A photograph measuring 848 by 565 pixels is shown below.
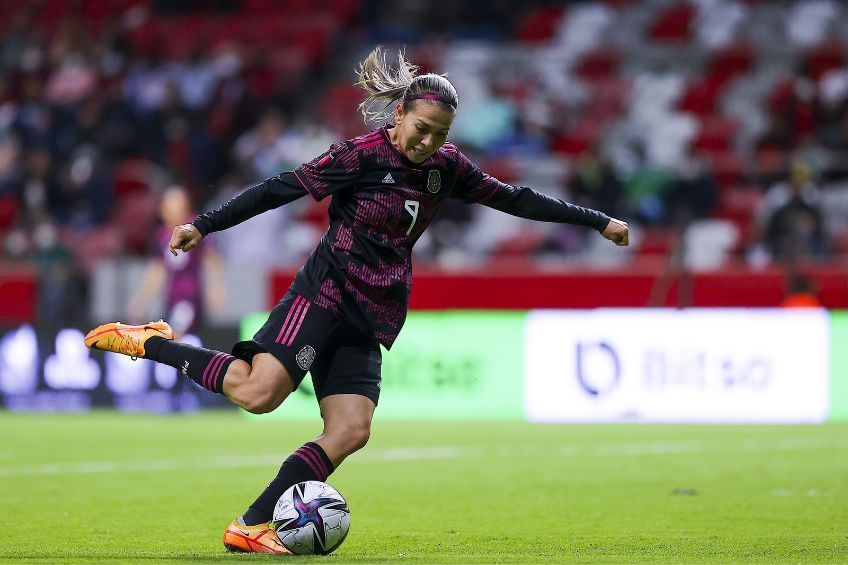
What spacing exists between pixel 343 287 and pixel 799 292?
33.3ft

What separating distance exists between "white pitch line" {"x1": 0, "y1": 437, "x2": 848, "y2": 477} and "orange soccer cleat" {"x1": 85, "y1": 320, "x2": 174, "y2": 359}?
3289 mm

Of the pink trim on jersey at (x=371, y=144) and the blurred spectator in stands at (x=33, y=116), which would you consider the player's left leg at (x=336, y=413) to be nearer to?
the pink trim on jersey at (x=371, y=144)

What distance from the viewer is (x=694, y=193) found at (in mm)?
17125

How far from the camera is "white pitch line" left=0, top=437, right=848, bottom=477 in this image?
9.85 metres

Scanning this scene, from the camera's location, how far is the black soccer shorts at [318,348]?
6.05 m

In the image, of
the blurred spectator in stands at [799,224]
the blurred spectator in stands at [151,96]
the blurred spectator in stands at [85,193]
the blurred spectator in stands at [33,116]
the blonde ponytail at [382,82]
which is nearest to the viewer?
the blonde ponytail at [382,82]

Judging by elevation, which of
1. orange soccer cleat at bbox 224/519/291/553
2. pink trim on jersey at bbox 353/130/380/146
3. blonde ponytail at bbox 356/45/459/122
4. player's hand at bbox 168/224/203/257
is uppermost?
blonde ponytail at bbox 356/45/459/122

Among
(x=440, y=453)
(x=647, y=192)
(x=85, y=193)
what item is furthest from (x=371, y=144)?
(x=85, y=193)

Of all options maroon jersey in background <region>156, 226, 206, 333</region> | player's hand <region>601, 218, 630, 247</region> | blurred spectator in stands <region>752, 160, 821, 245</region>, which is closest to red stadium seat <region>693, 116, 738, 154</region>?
blurred spectator in stands <region>752, 160, 821, 245</region>

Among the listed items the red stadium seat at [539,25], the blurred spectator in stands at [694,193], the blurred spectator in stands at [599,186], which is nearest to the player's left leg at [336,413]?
the blurred spectator in stands at [599,186]

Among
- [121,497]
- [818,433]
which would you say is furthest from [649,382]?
[121,497]

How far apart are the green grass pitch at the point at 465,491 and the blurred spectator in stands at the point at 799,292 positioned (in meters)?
2.07

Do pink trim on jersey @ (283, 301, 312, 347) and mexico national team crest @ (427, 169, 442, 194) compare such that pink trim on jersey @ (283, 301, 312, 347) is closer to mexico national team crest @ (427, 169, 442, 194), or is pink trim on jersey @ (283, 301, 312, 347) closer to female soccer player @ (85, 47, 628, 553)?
female soccer player @ (85, 47, 628, 553)

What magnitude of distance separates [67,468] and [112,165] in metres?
12.3
